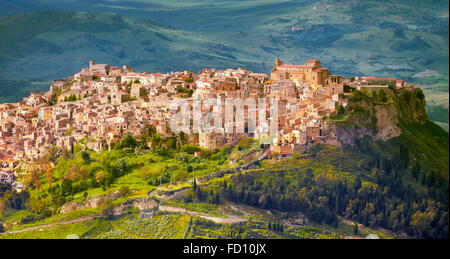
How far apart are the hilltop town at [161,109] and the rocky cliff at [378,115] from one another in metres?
0.35

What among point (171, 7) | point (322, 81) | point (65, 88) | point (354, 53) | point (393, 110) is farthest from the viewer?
point (171, 7)

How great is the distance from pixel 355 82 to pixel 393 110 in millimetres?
2083

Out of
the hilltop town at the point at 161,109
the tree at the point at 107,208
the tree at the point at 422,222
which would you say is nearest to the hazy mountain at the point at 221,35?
the hilltop town at the point at 161,109

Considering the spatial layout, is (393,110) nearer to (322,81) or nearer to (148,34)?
(322,81)

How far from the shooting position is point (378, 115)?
25.4 metres

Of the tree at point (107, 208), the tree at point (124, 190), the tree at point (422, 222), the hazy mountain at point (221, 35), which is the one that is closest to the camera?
the tree at point (422, 222)

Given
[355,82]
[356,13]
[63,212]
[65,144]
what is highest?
[356,13]

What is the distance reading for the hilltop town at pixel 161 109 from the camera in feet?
81.3

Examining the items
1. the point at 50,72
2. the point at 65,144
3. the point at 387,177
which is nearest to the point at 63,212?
the point at 65,144

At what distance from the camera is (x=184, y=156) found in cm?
2459

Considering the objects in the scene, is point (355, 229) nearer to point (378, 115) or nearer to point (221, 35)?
point (378, 115)

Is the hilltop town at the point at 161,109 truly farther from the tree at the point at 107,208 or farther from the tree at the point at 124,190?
the tree at the point at 107,208

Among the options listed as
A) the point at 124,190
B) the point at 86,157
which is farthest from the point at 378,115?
the point at 86,157

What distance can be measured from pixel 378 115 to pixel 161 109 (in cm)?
667
